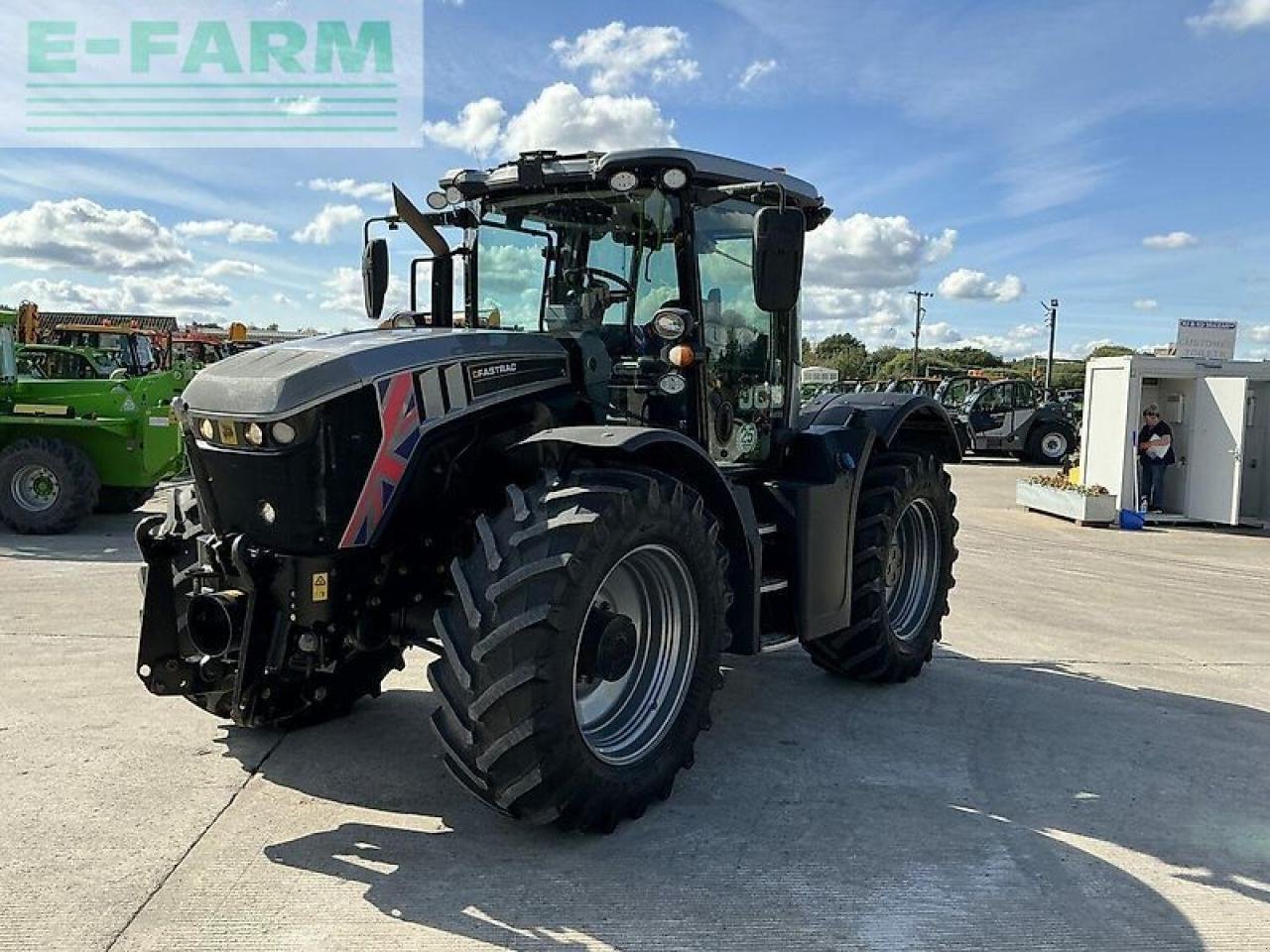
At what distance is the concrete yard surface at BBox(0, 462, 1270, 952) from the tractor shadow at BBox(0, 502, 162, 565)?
3.39 m

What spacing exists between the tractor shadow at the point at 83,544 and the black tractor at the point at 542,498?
18.0 ft

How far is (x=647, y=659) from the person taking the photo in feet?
14.0

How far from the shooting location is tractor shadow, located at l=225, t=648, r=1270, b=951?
3279 mm

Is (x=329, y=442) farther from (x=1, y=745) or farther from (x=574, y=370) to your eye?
(x=1, y=745)

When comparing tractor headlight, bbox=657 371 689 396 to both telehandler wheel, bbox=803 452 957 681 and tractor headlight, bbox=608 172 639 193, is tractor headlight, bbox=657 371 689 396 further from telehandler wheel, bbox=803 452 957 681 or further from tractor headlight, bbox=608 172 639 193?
telehandler wheel, bbox=803 452 957 681

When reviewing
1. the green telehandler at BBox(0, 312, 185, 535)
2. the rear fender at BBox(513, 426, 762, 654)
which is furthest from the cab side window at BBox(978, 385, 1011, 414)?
the rear fender at BBox(513, 426, 762, 654)

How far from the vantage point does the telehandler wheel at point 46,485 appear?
35.1 ft

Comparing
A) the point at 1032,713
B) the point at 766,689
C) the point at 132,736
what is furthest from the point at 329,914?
the point at 1032,713

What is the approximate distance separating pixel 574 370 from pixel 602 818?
1851 mm

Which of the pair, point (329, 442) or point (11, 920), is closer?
point (11, 920)

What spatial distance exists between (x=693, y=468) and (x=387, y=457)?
1.26m

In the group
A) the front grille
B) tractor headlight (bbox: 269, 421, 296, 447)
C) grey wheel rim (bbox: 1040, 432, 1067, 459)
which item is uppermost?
tractor headlight (bbox: 269, 421, 296, 447)

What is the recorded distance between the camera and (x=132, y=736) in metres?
4.74

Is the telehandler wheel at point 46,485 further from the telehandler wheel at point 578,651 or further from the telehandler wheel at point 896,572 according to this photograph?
the telehandler wheel at point 578,651
